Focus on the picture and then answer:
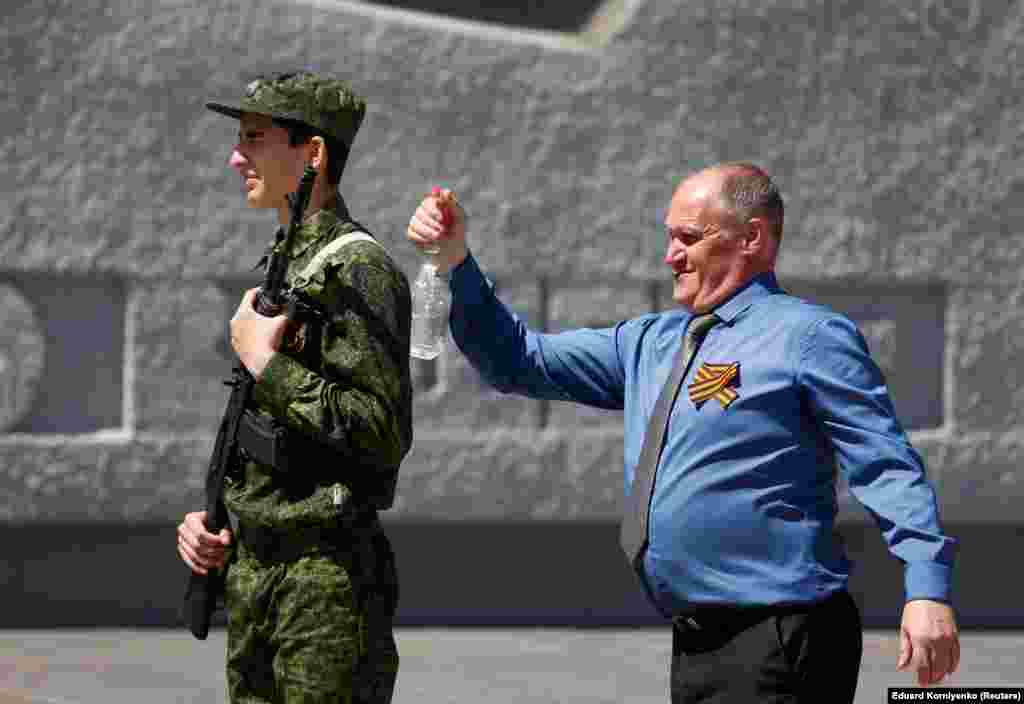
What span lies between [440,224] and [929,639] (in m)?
1.30

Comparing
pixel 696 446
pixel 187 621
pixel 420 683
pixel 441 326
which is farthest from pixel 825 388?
pixel 420 683

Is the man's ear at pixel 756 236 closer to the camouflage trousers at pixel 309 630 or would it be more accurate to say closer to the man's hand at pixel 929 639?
the man's hand at pixel 929 639

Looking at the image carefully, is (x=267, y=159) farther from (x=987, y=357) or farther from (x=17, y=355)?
(x=987, y=357)

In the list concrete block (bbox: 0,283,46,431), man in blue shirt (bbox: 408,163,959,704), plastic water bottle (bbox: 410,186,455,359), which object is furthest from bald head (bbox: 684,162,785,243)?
concrete block (bbox: 0,283,46,431)

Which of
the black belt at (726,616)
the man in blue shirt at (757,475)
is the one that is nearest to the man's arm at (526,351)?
the man in blue shirt at (757,475)

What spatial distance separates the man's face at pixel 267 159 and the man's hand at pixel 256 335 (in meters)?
0.31

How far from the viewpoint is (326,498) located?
13.0 ft

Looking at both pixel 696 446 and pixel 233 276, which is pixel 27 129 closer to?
pixel 233 276

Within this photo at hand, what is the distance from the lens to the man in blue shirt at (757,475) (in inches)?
145

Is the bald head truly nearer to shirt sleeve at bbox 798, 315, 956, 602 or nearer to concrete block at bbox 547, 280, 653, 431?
shirt sleeve at bbox 798, 315, 956, 602

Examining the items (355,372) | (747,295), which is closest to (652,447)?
(747,295)

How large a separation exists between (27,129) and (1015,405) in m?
4.78

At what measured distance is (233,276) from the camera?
9289 millimetres

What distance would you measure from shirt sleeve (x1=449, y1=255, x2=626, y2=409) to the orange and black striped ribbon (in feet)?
1.41
